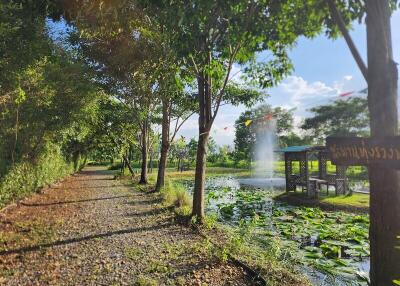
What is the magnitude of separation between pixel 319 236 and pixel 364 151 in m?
6.56

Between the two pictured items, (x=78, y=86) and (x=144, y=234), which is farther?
(x=78, y=86)

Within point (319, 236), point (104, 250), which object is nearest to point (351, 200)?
point (319, 236)

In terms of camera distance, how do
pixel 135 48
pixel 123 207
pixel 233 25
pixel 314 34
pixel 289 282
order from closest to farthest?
1. pixel 233 25
2. pixel 314 34
3. pixel 289 282
4. pixel 123 207
5. pixel 135 48

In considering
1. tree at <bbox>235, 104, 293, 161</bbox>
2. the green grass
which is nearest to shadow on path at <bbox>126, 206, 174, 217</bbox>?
the green grass

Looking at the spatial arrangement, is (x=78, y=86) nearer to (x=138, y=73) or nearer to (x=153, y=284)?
(x=138, y=73)

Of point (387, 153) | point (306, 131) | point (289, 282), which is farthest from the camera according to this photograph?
point (306, 131)

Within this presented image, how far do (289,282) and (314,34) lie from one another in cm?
376

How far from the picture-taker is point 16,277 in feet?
19.3

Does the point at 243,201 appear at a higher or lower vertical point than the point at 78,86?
lower

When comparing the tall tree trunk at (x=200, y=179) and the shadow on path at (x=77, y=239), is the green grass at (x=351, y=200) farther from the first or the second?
the shadow on path at (x=77, y=239)

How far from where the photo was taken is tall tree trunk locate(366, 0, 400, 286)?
3.87 meters

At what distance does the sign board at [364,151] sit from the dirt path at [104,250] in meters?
2.77

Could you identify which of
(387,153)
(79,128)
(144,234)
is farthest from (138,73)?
(387,153)

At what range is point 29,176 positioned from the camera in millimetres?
14859
